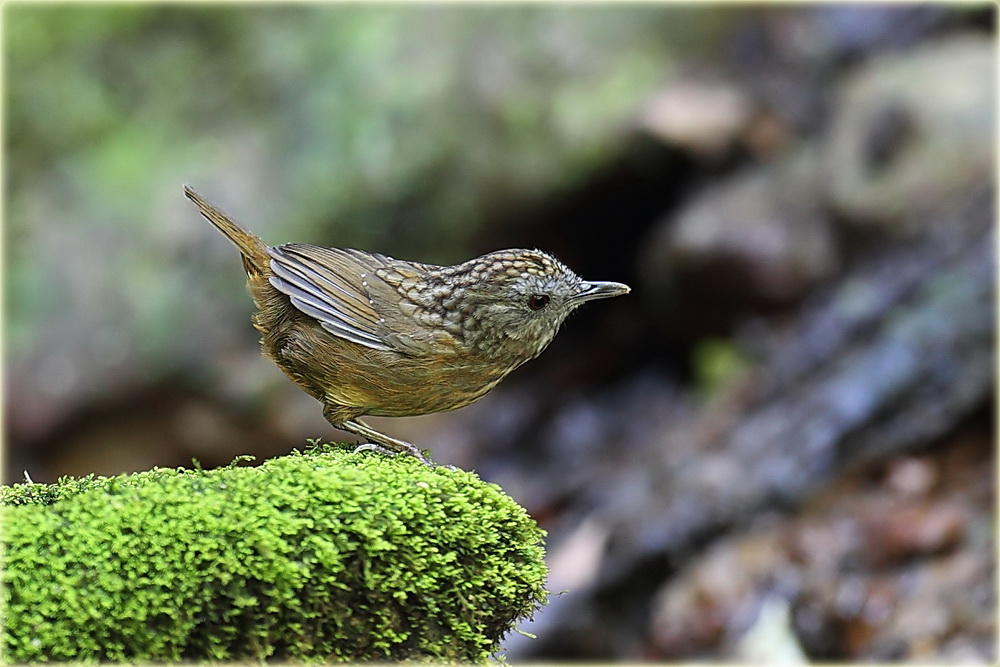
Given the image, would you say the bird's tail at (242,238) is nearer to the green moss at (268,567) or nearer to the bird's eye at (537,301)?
the bird's eye at (537,301)

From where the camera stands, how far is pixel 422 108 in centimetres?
1030

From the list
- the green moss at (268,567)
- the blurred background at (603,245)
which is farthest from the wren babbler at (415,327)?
the blurred background at (603,245)

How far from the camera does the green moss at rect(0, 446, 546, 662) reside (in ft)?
8.50

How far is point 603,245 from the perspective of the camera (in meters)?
10.0

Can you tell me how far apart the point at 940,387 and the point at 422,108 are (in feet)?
18.1

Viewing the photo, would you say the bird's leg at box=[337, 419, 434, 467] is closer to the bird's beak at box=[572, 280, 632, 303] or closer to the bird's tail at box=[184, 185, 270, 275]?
the bird's tail at box=[184, 185, 270, 275]

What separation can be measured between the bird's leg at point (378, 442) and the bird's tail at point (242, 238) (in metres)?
0.71

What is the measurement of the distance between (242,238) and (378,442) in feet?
3.24

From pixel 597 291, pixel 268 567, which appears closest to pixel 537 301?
pixel 597 291

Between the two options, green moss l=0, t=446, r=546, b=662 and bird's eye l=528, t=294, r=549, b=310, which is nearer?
green moss l=0, t=446, r=546, b=662

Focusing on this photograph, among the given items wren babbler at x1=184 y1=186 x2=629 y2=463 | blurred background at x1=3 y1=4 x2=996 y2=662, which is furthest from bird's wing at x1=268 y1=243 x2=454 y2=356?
blurred background at x1=3 y1=4 x2=996 y2=662

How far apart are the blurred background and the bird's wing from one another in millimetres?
3171

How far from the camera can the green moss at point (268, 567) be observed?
2.59 meters

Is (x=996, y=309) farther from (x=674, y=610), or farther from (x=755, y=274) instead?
(x=674, y=610)
